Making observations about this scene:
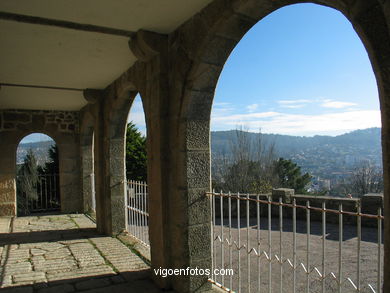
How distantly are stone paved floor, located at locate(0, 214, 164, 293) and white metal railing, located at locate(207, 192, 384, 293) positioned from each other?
1.10 metres

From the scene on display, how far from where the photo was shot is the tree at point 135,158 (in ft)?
35.0

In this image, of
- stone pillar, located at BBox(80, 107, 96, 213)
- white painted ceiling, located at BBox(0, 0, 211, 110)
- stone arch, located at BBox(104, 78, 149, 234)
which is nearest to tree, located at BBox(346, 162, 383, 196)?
stone pillar, located at BBox(80, 107, 96, 213)

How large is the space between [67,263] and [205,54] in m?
3.34

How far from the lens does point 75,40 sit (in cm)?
348

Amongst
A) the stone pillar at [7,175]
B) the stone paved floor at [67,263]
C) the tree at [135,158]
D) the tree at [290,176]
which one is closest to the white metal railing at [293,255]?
the stone paved floor at [67,263]

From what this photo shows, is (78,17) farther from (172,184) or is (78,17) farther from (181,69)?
(172,184)

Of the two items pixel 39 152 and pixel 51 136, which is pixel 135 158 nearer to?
pixel 51 136

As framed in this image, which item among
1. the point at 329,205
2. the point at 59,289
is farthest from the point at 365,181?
the point at 59,289

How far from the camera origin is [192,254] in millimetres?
3156

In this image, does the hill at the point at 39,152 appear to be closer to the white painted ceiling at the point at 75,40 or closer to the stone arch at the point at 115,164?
the stone arch at the point at 115,164

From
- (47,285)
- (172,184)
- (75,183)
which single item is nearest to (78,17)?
(172,184)

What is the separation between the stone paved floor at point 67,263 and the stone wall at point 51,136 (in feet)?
6.18

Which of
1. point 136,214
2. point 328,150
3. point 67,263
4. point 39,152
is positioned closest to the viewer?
point 67,263

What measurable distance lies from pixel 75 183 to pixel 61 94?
3192 mm
